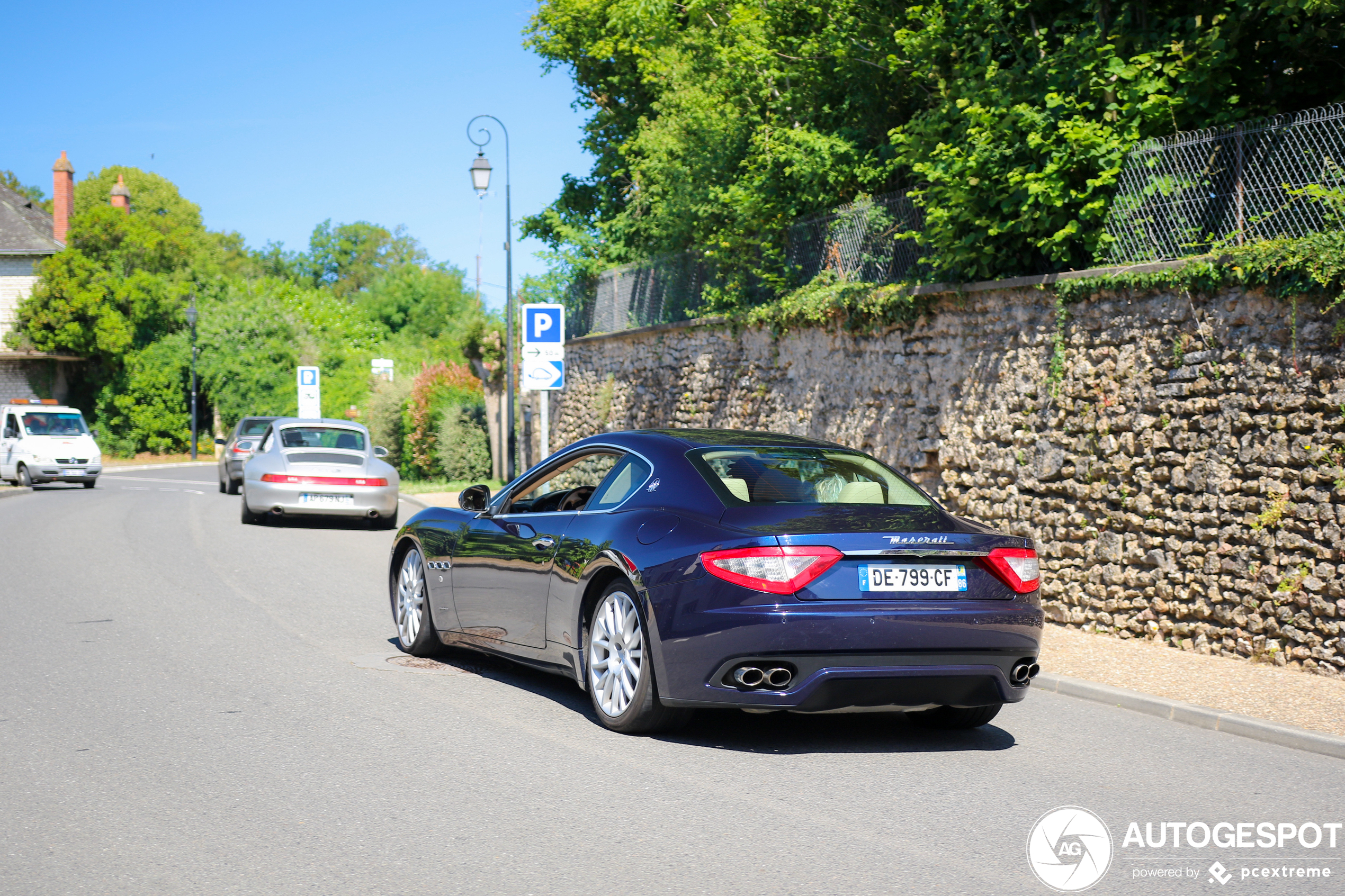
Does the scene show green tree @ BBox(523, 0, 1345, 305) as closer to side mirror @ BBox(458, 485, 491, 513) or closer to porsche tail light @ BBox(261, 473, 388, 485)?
side mirror @ BBox(458, 485, 491, 513)

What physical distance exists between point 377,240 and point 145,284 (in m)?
58.3

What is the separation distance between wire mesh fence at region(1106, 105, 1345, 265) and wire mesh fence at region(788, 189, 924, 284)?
2.82m

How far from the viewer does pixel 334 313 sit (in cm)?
8144

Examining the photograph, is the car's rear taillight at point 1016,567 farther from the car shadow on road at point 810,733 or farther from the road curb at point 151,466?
the road curb at point 151,466

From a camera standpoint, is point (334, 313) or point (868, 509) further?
point (334, 313)

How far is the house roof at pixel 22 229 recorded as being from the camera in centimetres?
5628

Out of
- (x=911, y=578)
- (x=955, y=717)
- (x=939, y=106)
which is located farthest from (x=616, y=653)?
(x=939, y=106)

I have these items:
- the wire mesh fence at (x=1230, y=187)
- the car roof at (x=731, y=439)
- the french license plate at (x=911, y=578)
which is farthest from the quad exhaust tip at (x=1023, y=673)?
the wire mesh fence at (x=1230, y=187)

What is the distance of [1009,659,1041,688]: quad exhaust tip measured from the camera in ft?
19.9

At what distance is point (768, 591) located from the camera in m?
5.64

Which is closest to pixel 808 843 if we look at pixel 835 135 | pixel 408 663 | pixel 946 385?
pixel 408 663

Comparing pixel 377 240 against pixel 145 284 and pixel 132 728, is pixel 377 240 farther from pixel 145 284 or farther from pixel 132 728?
pixel 132 728

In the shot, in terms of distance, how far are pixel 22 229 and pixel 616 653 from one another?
59.5m

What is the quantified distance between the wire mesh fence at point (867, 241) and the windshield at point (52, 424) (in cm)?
2150
